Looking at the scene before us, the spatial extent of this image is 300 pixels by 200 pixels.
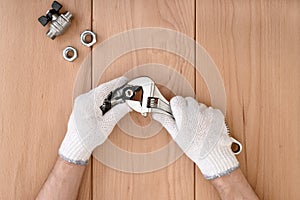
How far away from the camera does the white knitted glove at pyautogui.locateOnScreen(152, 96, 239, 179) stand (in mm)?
913

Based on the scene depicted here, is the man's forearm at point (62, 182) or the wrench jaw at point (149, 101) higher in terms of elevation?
the wrench jaw at point (149, 101)

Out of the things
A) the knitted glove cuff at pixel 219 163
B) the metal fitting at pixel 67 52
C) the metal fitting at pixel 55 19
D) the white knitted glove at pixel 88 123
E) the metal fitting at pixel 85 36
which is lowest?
the knitted glove cuff at pixel 219 163

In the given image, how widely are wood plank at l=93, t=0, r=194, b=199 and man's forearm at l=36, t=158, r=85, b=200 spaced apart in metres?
0.05

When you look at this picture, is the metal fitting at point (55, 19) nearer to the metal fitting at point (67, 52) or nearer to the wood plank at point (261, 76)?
the metal fitting at point (67, 52)

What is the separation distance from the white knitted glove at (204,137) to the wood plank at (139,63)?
51 mm

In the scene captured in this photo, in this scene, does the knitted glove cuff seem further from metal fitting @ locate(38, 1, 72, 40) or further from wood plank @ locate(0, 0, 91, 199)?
metal fitting @ locate(38, 1, 72, 40)

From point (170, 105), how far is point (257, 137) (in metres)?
0.19

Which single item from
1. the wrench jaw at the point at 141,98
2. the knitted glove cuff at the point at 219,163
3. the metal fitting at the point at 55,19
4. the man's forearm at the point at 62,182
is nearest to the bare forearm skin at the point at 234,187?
the knitted glove cuff at the point at 219,163

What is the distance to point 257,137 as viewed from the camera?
97 cm

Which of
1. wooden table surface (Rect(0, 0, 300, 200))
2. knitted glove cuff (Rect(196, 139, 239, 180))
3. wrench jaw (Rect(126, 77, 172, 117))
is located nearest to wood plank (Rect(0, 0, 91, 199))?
wooden table surface (Rect(0, 0, 300, 200))

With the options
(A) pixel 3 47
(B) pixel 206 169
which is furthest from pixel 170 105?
(A) pixel 3 47

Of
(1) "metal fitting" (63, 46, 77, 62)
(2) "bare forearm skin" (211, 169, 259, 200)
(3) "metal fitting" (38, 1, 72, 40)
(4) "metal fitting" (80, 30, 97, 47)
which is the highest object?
(3) "metal fitting" (38, 1, 72, 40)

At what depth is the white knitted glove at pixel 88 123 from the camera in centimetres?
91

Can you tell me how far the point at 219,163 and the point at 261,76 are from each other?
0.19 metres
